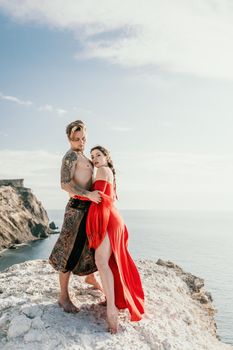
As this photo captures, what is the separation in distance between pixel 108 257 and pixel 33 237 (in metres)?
109

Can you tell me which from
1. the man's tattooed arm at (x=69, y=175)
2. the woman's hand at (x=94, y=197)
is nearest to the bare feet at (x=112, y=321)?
the woman's hand at (x=94, y=197)

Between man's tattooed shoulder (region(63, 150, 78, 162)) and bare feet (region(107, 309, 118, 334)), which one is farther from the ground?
man's tattooed shoulder (region(63, 150, 78, 162))

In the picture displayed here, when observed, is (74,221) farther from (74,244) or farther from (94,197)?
(94,197)

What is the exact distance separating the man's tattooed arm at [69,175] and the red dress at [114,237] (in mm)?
352

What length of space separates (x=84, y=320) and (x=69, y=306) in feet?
1.35

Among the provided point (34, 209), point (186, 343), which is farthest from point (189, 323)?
point (34, 209)

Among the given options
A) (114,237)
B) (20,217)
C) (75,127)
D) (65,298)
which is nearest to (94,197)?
(114,237)

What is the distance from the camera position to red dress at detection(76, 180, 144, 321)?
24.3 ft

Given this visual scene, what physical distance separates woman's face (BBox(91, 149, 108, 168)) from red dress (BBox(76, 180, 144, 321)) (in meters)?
0.32

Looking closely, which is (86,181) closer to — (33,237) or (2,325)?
(2,325)

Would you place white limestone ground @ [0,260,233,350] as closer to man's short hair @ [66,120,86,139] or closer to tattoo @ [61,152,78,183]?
tattoo @ [61,152,78,183]

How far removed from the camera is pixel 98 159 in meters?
7.57

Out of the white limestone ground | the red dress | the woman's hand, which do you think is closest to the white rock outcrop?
the white limestone ground

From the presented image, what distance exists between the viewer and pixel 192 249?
113938 mm
